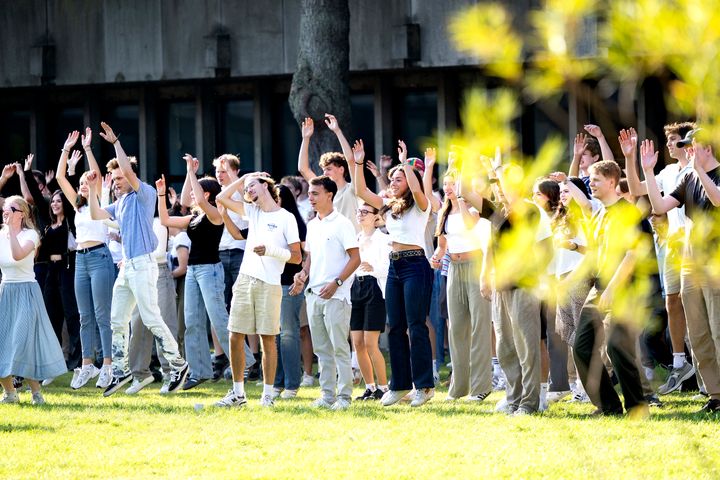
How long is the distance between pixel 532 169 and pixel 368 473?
4.17 metres

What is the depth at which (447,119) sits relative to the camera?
21.4 m

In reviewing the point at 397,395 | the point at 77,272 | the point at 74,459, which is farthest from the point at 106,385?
the point at 74,459

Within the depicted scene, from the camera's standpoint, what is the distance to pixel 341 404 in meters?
10.6

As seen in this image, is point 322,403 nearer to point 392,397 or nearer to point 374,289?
point 392,397

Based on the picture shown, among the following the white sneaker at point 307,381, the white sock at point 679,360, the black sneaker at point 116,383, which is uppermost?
the white sock at point 679,360

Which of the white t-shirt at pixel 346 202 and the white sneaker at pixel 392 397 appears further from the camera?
the white t-shirt at pixel 346 202

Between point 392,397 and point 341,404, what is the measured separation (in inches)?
23.7

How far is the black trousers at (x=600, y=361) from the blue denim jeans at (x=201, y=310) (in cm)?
434

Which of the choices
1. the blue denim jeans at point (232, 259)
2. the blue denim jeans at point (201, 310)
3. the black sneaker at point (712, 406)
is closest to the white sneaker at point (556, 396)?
the black sneaker at point (712, 406)

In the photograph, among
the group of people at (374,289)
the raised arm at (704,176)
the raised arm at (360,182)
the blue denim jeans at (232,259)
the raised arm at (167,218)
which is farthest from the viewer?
the blue denim jeans at (232,259)

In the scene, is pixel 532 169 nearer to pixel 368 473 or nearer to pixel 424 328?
pixel 368 473

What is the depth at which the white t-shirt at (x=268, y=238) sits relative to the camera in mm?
10859

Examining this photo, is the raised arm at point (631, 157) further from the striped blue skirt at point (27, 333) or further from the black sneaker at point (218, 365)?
the black sneaker at point (218, 365)

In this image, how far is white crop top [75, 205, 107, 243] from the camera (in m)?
13.3
